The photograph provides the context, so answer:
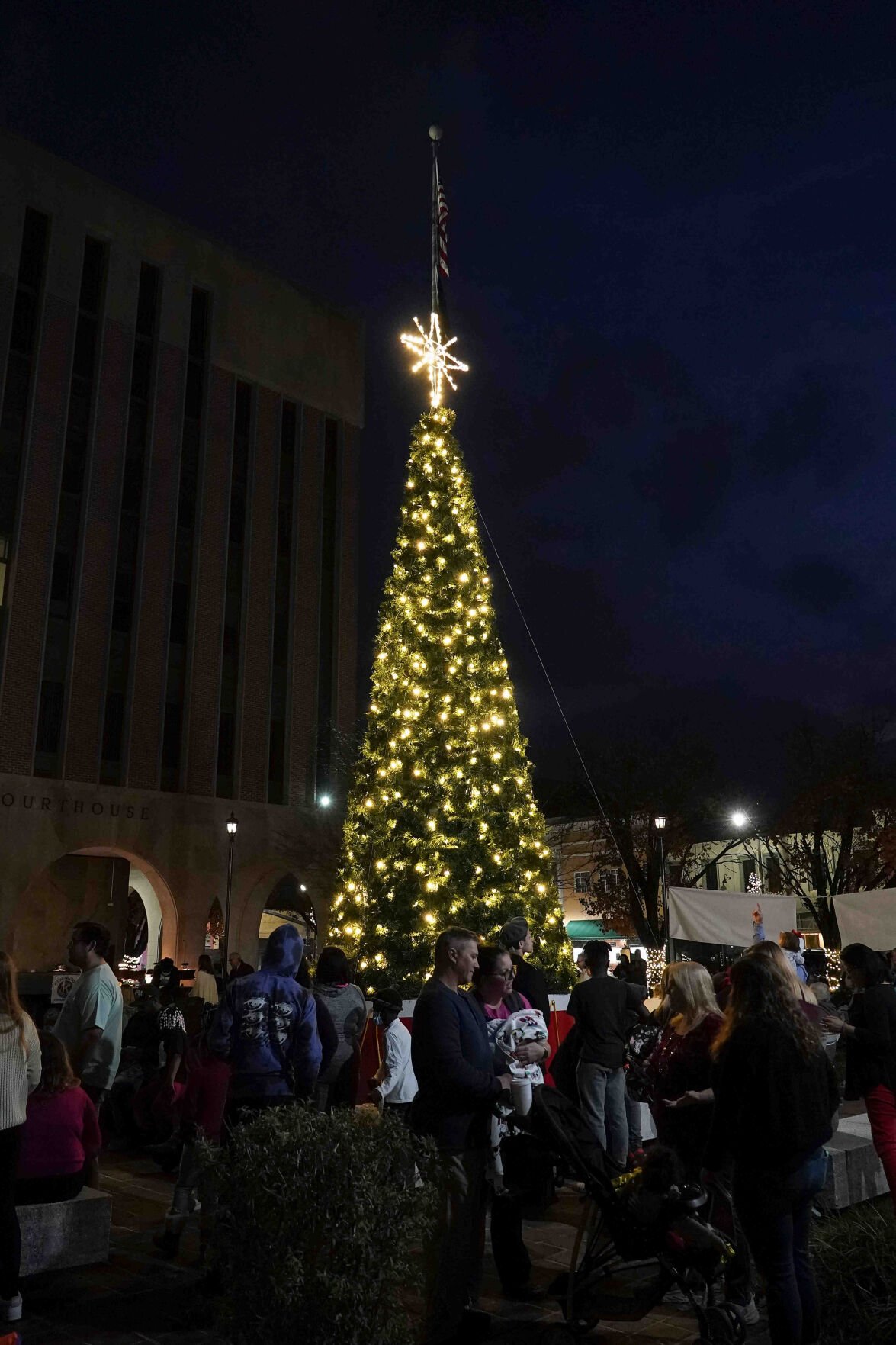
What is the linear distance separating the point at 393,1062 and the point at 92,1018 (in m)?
2.45

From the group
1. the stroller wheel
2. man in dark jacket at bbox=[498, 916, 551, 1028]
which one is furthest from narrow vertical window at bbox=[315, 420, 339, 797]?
the stroller wheel

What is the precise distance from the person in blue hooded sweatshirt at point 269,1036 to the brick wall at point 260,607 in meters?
27.2

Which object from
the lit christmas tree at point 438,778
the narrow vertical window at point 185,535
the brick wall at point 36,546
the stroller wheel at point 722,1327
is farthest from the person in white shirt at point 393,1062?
the narrow vertical window at point 185,535

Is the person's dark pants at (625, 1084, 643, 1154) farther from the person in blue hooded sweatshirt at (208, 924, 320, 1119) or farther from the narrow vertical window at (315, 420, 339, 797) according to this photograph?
the narrow vertical window at (315, 420, 339, 797)

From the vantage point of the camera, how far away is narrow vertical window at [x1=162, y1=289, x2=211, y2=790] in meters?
31.1

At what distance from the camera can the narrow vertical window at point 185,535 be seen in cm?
3114

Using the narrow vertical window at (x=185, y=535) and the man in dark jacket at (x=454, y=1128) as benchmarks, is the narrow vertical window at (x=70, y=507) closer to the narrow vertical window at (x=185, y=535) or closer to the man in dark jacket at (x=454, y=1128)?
the narrow vertical window at (x=185, y=535)

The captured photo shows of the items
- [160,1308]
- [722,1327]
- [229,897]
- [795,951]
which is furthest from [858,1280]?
[229,897]

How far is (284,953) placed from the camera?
550cm

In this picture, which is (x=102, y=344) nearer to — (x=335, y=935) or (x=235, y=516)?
(x=235, y=516)

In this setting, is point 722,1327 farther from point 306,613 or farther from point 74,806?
point 306,613

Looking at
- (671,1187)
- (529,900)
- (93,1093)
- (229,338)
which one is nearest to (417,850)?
(529,900)

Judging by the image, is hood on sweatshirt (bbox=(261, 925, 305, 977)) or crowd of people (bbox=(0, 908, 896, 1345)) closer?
crowd of people (bbox=(0, 908, 896, 1345))

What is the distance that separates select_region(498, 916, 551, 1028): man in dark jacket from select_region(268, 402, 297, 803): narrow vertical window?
83.7 feet
